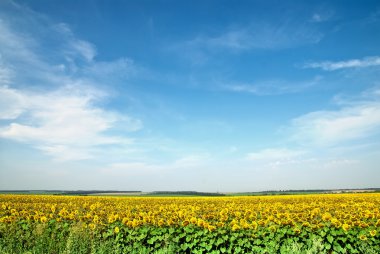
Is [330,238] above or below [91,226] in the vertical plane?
below

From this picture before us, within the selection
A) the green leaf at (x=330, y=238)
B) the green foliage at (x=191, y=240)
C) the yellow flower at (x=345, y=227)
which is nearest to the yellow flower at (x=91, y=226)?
the green foliage at (x=191, y=240)

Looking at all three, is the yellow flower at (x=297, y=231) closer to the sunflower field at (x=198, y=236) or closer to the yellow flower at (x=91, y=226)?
the sunflower field at (x=198, y=236)

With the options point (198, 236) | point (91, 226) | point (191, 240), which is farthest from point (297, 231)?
point (91, 226)

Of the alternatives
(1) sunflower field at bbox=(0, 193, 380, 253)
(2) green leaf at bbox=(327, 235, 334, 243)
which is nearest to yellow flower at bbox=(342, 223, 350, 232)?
(1) sunflower field at bbox=(0, 193, 380, 253)

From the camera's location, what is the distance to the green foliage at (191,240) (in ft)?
35.6

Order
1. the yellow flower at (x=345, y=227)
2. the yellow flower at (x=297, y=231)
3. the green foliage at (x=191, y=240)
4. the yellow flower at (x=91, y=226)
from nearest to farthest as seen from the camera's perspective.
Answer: the green foliage at (x=191, y=240), the yellow flower at (x=345, y=227), the yellow flower at (x=297, y=231), the yellow flower at (x=91, y=226)

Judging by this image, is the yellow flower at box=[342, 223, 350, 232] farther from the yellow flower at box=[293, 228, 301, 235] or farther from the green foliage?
the yellow flower at box=[293, 228, 301, 235]

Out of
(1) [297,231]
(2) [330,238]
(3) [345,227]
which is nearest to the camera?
(2) [330,238]

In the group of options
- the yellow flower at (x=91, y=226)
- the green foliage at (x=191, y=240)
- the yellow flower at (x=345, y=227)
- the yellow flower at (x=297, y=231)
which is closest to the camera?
the green foliage at (x=191, y=240)

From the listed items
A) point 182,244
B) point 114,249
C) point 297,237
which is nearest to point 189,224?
point 182,244

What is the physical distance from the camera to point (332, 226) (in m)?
11.6

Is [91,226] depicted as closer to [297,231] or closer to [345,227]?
[297,231]

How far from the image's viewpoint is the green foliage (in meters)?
10.8

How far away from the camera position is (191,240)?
37.6 ft
